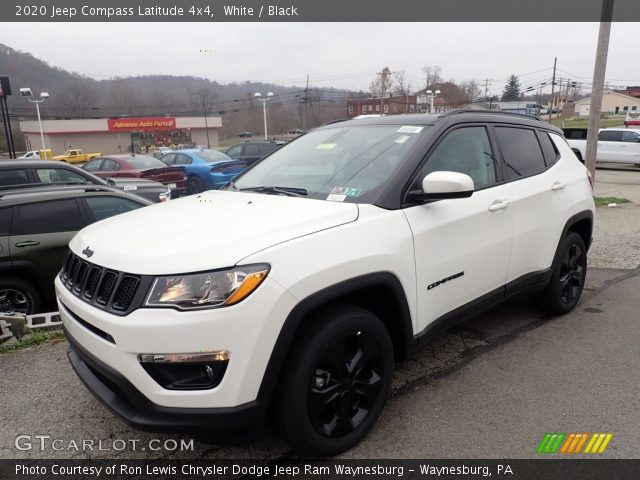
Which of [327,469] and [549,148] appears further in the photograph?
[549,148]

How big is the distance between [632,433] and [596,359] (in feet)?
3.19

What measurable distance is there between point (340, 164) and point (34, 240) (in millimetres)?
3378

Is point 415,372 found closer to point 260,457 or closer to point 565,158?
point 260,457

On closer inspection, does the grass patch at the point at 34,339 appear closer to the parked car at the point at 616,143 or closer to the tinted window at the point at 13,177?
the tinted window at the point at 13,177

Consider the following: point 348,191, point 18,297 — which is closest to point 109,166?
point 18,297

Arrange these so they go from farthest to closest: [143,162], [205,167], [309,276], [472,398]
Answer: [205,167]
[143,162]
[472,398]
[309,276]

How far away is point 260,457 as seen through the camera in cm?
258

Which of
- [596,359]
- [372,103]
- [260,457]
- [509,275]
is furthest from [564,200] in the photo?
[372,103]

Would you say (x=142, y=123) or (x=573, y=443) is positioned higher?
(x=142, y=123)

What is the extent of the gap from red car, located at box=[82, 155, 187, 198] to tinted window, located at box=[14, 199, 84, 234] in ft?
22.4

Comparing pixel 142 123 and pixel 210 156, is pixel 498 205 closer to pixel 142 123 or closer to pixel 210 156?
pixel 210 156

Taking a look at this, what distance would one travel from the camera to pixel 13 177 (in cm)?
720

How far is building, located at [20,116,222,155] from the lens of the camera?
192 ft

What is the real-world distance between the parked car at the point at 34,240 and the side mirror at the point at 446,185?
386 cm
